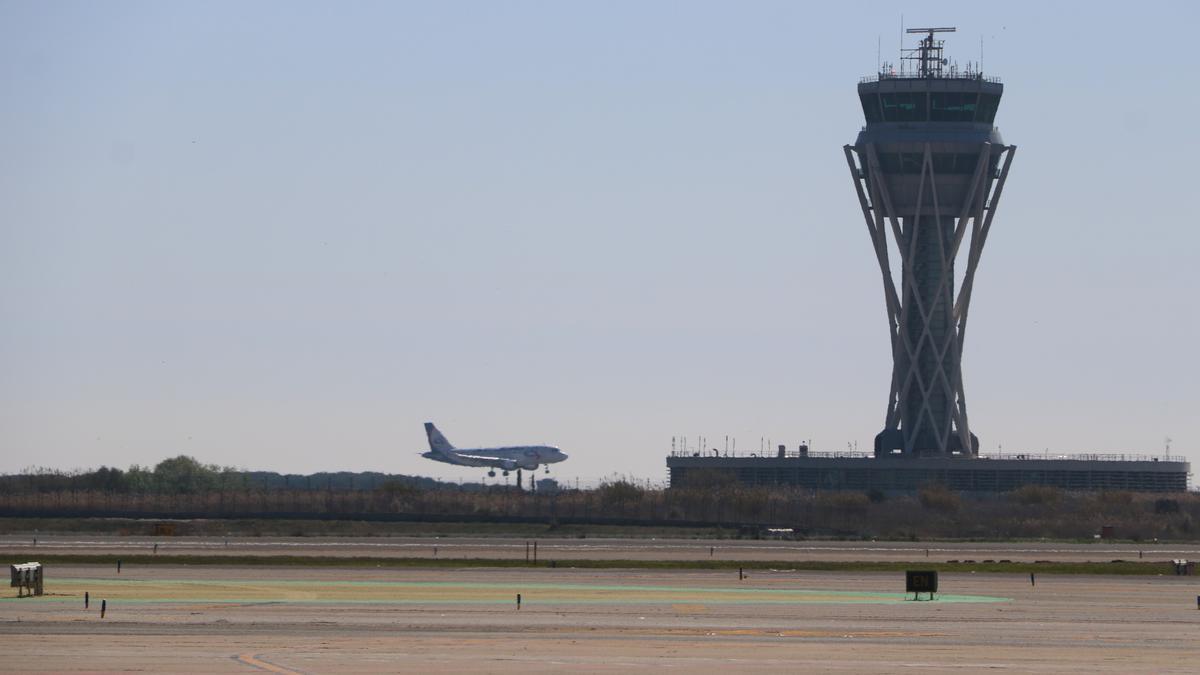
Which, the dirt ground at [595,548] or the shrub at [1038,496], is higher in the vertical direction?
the shrub at [1038,496]

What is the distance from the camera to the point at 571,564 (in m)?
98.7

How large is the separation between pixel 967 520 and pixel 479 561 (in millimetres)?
86346

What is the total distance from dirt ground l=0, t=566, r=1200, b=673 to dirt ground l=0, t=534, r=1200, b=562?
1678 centimetres

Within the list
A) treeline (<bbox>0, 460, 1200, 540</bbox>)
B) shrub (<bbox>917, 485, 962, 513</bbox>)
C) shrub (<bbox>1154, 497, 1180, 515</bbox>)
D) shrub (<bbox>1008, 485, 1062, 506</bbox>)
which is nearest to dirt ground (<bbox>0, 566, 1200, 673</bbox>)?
treeline (<bbox>0, 460, 1200, 540</bbox>)

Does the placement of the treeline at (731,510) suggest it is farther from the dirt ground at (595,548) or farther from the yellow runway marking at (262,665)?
the yellow runway marking at (262,665)

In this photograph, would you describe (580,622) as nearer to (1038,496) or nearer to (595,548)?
(595,548)

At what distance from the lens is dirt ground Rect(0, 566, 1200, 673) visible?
53.7 meters

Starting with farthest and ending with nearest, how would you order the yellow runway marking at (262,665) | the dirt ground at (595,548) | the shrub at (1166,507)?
the shrub at (1166,507)
the dirt ground at (595,548)
the yellow runway marking at (262,665)

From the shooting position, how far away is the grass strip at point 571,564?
3836 inches

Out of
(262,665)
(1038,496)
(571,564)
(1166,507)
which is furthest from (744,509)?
(262,665)

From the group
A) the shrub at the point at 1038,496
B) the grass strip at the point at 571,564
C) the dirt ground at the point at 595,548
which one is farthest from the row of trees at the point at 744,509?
the grass strip at the point at 571,564

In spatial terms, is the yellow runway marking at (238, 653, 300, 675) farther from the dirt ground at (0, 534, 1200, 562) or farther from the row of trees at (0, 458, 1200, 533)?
the row of trees at (0, 458, 1200, 533)

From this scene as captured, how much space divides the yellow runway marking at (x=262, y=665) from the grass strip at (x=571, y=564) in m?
43.0

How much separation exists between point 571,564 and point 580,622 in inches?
1292
